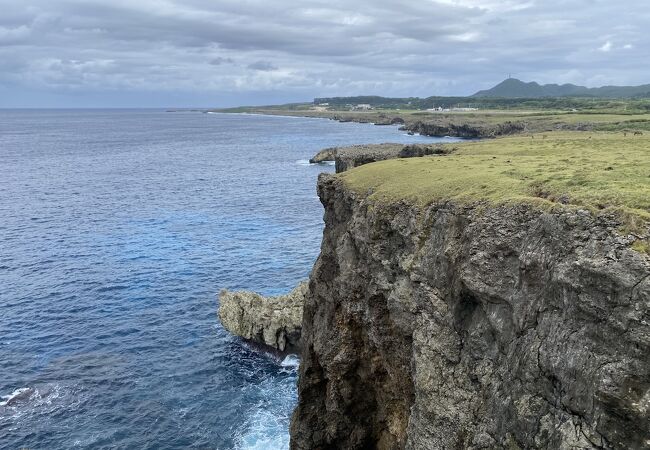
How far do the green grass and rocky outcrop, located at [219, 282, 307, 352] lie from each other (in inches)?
729

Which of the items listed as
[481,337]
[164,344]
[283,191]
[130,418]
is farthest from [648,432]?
[283,191]

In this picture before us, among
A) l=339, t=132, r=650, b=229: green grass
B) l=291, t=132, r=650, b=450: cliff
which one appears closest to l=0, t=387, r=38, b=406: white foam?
l=291, t=132, r=650, b=450: cliff

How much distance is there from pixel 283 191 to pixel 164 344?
8271 cm

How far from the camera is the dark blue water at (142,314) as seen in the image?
47438 millimetres

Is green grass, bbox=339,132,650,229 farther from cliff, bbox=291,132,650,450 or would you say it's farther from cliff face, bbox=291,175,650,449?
cliff face, bbox=291,175,650,449

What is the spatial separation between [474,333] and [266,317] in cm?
3650

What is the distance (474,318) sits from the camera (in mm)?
26594

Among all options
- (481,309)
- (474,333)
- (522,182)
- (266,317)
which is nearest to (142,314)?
(266,317)

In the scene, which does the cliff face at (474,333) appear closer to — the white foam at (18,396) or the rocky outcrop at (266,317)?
the rocky outcrop at (266,317)

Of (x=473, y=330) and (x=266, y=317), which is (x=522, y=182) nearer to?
(x=473, y=330)

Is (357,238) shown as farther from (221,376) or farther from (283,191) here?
(283,191)

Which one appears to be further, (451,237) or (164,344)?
(164,344)

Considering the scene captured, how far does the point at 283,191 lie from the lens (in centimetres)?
14038

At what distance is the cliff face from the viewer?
18.1 meters
